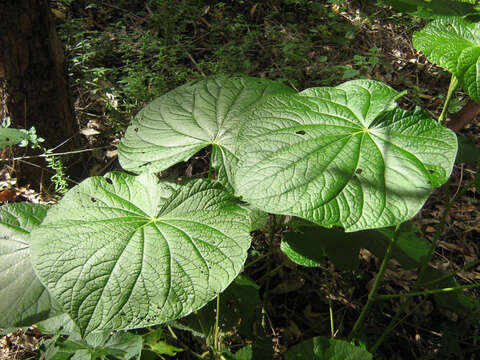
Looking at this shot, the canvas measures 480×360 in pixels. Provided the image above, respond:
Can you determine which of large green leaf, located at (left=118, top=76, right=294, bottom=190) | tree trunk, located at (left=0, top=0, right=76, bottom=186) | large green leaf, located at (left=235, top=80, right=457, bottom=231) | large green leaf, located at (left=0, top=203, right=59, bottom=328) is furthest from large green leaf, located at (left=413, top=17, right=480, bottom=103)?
tree trunk, located at (left=0, top=0, right=76, bottom=186)

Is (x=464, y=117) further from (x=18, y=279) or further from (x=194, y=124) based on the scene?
(x=18, y=279)

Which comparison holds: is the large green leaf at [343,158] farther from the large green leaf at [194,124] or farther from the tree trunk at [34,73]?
the tree trunk at [34,73]

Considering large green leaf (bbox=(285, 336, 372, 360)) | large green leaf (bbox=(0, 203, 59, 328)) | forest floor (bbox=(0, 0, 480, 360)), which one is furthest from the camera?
forest floor (bbox=(0, 0, 480, 360))

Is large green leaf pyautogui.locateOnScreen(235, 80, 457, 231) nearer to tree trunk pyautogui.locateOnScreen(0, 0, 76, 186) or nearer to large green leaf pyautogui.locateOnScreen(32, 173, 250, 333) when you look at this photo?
large green leaf pyautogui.locateOnScreen(32, 173, 250, 333)

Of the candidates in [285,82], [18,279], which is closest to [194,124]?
[18,279]

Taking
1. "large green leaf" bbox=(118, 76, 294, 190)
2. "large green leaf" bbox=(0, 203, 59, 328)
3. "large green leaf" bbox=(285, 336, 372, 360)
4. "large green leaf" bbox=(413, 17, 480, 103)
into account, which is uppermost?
"large green leaf" bbox=(413, 17, 480, 103)

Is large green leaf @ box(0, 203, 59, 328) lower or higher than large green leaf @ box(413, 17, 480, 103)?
lower

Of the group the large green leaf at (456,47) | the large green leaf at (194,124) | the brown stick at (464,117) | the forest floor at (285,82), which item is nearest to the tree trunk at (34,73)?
the forest floor at (285,82)

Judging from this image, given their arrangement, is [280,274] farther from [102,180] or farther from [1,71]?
[1,71]

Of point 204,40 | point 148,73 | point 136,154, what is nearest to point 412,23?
point 204,40
